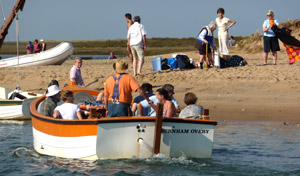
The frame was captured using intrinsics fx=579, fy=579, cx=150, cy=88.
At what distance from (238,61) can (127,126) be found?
34.0 ft

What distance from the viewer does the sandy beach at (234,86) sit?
14.6m

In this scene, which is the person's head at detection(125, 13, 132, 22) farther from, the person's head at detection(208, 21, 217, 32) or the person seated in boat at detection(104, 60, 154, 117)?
the person seated in boat at detection(104, 60, 154, 117)

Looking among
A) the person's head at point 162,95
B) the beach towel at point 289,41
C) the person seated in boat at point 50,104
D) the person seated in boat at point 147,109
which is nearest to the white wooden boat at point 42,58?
the beach towel at point 289,41

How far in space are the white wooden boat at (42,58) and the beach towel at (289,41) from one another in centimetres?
1063

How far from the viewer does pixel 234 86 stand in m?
16.5

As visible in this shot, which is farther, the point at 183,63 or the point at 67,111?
the point at 183,63

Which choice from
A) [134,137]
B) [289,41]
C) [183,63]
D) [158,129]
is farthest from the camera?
[183,63]

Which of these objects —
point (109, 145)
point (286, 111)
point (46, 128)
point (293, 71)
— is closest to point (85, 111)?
point (46, 128)

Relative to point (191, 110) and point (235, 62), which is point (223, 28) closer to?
point (235, 62)

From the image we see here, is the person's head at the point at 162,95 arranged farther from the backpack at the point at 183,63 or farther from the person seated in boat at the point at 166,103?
the backpack at the point at 183,63

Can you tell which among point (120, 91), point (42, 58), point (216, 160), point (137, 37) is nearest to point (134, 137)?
point (120, 91)

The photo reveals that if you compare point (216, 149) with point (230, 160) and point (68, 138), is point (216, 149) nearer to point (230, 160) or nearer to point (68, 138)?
point (230, 160)

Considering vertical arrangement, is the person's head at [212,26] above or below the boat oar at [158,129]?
above

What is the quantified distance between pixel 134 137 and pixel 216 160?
176cm
